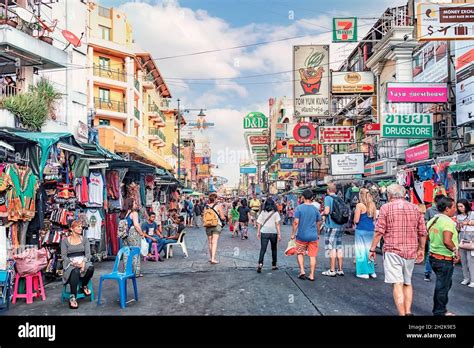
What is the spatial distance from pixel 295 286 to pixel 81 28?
14119mm

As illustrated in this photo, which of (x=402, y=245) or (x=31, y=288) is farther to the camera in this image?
(x=31, y=288)

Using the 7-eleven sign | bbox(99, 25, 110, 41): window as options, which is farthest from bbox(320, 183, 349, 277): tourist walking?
bbox(99, 25, 110, 41): window

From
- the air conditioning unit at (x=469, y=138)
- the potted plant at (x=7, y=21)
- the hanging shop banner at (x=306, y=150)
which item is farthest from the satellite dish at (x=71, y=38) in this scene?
the hanging shop banner at (x=306, y=150)

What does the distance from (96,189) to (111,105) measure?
31477 millimetres

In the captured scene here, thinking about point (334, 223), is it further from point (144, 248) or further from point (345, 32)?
point (345, 32)

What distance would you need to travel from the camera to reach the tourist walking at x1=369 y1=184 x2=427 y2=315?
215 inches

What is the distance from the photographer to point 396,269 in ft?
18.0

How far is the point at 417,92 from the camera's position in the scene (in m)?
15.4

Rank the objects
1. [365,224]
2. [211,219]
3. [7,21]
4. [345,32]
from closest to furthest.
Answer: [365,224] < [211,219] < [7,21] < [345,32]

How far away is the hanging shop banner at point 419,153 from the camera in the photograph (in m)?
16.3

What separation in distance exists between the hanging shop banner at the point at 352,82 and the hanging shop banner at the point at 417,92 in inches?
323

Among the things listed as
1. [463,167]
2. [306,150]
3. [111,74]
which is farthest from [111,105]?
[463,167]
